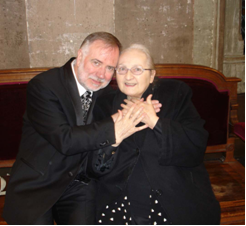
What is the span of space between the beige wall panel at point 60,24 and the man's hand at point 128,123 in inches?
105

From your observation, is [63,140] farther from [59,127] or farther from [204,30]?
[204,30]

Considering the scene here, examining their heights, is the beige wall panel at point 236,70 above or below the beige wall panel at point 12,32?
below

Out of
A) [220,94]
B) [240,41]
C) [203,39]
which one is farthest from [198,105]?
[240,41]

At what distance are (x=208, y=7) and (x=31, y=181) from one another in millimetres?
4428

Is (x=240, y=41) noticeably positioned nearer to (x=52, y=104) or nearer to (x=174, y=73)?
(x=174, y=73)

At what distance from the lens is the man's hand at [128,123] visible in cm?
190

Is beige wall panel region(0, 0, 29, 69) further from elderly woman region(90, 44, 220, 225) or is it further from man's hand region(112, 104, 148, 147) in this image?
man's hand region(112, 104, 148, 147)

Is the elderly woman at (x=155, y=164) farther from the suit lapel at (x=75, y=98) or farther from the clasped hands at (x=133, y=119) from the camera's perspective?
the suit lapel at (x=75, y=98)

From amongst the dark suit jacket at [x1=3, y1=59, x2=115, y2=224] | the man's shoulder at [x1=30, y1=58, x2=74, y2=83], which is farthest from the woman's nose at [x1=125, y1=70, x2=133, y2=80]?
the man's shoulder at [x1=30, y1=58, x2=74, y2=83]

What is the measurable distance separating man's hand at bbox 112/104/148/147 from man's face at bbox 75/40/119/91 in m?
0.33

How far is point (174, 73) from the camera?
2.98 m

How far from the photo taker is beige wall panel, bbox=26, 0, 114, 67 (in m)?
4.00

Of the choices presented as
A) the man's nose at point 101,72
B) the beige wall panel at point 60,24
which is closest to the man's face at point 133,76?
the man's nose at point 101,72

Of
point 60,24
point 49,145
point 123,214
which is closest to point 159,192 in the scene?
point 123,214
